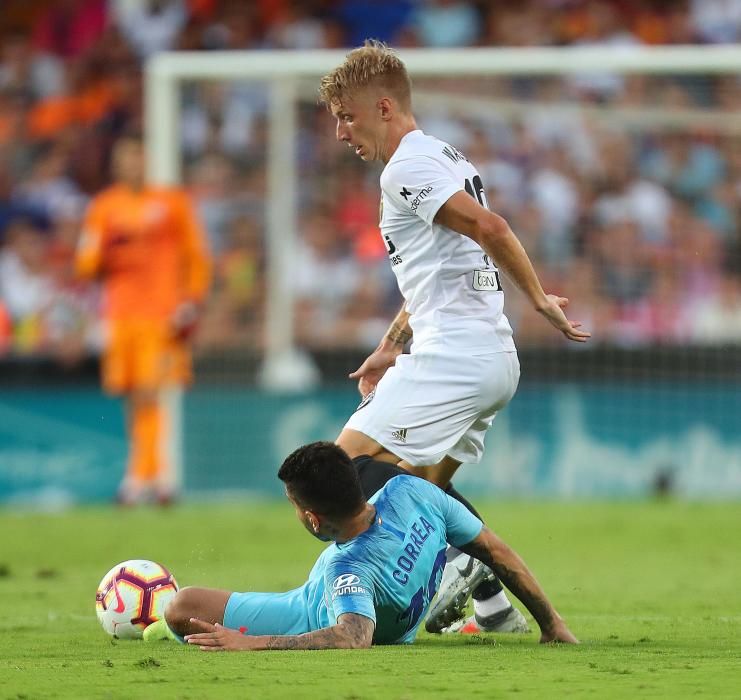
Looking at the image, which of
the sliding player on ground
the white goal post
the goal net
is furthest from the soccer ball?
the white goal post

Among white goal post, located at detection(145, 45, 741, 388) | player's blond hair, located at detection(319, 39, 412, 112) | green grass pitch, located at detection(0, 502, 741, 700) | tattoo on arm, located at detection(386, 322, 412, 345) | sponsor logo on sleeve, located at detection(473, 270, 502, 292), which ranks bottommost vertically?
green grass pitch, located at detection(0, 502, 741, 700)

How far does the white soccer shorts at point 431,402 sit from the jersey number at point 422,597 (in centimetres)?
54

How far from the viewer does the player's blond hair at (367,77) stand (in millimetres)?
6078

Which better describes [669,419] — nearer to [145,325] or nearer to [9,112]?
[145,325]

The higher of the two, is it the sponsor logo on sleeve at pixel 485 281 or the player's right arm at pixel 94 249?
the player's right arm at pixel 94 249

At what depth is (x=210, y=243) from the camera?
50.1ft

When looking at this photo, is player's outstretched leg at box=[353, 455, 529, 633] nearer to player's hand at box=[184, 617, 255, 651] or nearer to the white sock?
the white sock

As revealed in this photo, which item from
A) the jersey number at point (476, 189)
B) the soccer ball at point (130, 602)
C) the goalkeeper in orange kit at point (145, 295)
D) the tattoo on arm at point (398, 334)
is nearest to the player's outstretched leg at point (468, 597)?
the tattoo on arm at point (398, 334)

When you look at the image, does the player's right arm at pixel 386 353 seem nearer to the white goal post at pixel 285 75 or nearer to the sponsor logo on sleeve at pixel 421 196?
the sponsor logo on sleeve at pixel 421 196

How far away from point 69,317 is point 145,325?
2.11 meters

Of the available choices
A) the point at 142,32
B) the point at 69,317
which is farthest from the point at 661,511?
the point at 142,32

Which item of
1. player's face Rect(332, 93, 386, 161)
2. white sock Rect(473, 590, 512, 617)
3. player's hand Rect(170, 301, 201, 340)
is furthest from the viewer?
player's hand Rect(170, 301, 201, 340)

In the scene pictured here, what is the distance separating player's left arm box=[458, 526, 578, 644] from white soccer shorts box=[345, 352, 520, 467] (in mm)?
454

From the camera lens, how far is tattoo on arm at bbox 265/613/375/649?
5203mm
